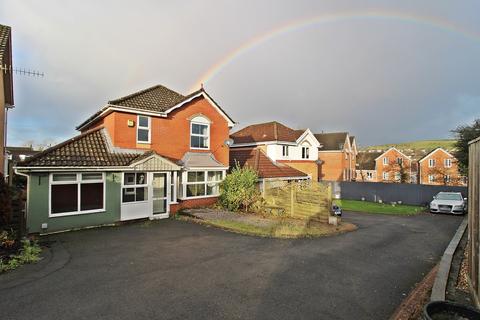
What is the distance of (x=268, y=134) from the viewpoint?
34750 millimetres

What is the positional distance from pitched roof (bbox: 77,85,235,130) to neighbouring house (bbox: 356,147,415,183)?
55.6 metres

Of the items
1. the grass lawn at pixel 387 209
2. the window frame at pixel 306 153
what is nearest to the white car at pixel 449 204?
the grass lawn at pixel 387 209

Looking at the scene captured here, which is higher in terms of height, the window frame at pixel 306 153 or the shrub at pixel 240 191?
the window frame at pixel 306 153

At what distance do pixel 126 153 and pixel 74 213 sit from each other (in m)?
4.16

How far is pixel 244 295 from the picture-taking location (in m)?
6.33

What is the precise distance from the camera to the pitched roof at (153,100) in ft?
52.8

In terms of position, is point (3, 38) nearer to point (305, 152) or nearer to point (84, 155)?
point (84, 155)

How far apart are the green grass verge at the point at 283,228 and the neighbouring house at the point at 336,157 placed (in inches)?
1505

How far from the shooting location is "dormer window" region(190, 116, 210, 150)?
1914 cm

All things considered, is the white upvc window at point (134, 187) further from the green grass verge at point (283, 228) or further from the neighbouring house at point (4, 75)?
the neighbouring house at point (4, 75)

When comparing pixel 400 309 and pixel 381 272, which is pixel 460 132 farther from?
pixel 400 309

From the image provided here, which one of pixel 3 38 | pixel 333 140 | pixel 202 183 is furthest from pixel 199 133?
pixel 333 140

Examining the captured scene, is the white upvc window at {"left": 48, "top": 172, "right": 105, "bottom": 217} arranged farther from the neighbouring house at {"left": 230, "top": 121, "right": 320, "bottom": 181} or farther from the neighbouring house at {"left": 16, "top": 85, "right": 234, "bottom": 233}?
the neighbouring house at {"left": 230, "top": 121, "right": 320, "bottom": 181}

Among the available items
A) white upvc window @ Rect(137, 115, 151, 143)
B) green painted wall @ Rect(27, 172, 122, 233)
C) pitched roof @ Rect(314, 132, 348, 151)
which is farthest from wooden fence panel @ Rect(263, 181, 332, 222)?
pitched roof @ Rect(314, 132, 348, 151)
